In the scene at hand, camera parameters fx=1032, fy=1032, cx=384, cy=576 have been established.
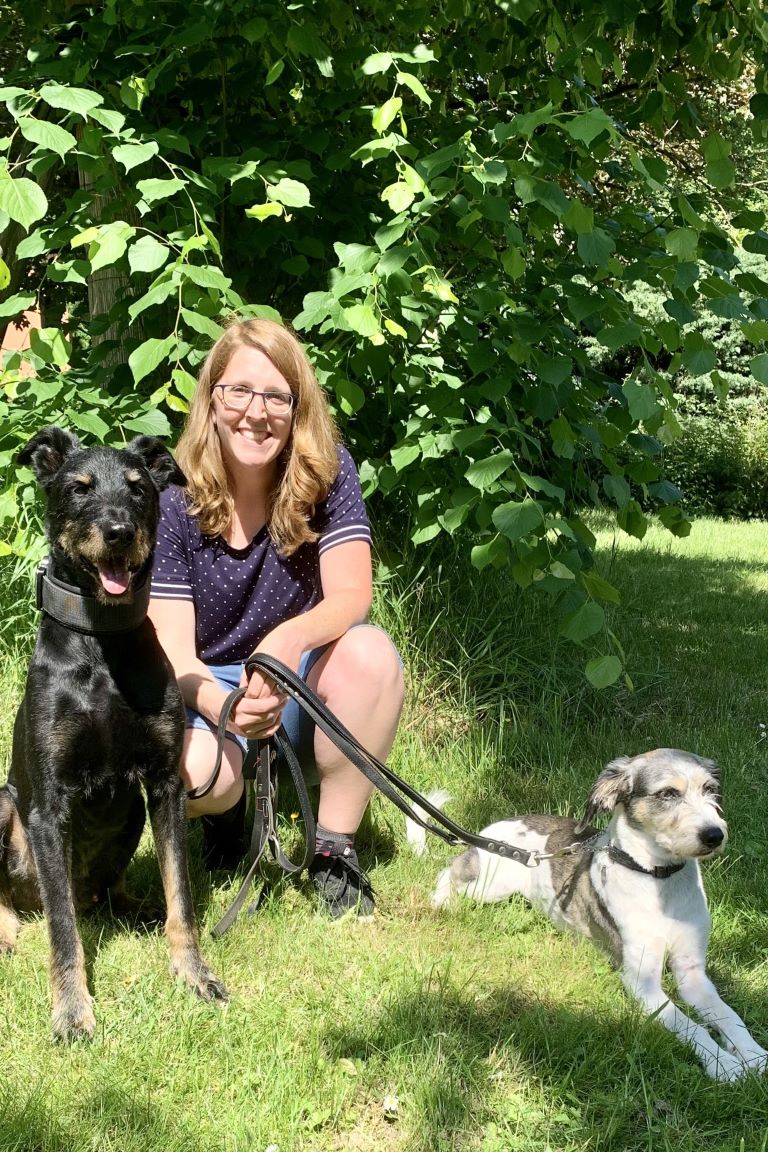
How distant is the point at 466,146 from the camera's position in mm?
3400

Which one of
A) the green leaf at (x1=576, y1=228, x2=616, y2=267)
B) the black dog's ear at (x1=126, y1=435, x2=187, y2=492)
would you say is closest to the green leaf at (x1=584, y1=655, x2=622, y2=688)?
the green leaf at (x1=576, y1=228, x2=616, y2=267)

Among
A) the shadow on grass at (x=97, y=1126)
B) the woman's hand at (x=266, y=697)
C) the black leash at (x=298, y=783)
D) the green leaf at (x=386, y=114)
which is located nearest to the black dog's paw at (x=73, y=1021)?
the shadow on grass at (x=97, y=1126)

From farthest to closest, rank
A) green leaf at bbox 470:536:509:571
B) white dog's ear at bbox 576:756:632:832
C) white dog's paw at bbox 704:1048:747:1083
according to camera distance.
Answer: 1. green leaf at bbox 470:536:509:571
2. white dog's ear at bbox 576:756:632:832
3. white dog's paw at bbox 704:1048:747:1083

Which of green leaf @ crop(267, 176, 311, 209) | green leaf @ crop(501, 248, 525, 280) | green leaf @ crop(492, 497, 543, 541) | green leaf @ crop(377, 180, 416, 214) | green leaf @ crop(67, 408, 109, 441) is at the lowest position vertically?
green leaf @ crop(67, 408, 109, 441)

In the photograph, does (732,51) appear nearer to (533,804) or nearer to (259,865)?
(533,804)

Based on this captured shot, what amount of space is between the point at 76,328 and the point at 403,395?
2.21 meters

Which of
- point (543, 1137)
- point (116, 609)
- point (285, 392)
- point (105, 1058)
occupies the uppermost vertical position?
point (285, 392)

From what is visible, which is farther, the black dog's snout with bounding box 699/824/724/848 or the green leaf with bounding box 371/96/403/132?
the green leaf with bounding box 371/96/403/132

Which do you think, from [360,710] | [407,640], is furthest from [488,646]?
[360,710]

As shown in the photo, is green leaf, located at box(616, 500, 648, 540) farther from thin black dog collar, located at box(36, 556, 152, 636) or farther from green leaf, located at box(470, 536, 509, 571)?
thin black dog collar, located at box(36, 556, 152, 636)

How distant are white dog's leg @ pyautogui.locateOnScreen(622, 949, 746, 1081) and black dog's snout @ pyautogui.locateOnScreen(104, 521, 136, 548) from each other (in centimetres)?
168

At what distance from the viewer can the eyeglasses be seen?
3.19 meters

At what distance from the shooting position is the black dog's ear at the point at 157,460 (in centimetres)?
285

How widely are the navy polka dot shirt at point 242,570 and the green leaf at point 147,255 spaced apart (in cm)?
70
